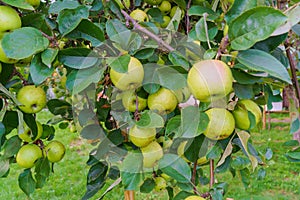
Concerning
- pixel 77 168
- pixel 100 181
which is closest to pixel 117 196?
pixel 77 168

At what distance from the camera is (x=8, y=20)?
613 mm

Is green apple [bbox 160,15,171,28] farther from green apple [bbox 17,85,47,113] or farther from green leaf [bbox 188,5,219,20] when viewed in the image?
green apple [bbox 17,85,47,113]

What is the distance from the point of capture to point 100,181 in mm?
984

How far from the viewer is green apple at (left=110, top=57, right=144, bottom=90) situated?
61 cm

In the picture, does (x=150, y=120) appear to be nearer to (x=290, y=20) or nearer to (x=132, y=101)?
(x=132, y=101)

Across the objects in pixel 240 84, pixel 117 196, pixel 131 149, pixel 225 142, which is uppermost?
pixel 240 84

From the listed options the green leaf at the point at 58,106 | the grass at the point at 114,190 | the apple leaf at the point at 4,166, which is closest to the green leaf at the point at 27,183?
the apple leaf at the point at 4,166

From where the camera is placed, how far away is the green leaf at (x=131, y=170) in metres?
0.72

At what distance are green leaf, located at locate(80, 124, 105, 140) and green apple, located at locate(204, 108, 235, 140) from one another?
0.35 meters

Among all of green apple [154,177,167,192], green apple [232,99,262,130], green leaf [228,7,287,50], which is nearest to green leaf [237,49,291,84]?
green leaf [228,7,287,50]

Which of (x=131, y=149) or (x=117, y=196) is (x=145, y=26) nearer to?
(x=131, y=149)

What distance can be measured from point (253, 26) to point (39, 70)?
0.34 metres

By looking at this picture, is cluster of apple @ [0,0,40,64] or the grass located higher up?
cluster of apple @ [0,0,40,64]

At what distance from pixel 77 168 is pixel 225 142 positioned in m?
3.12
